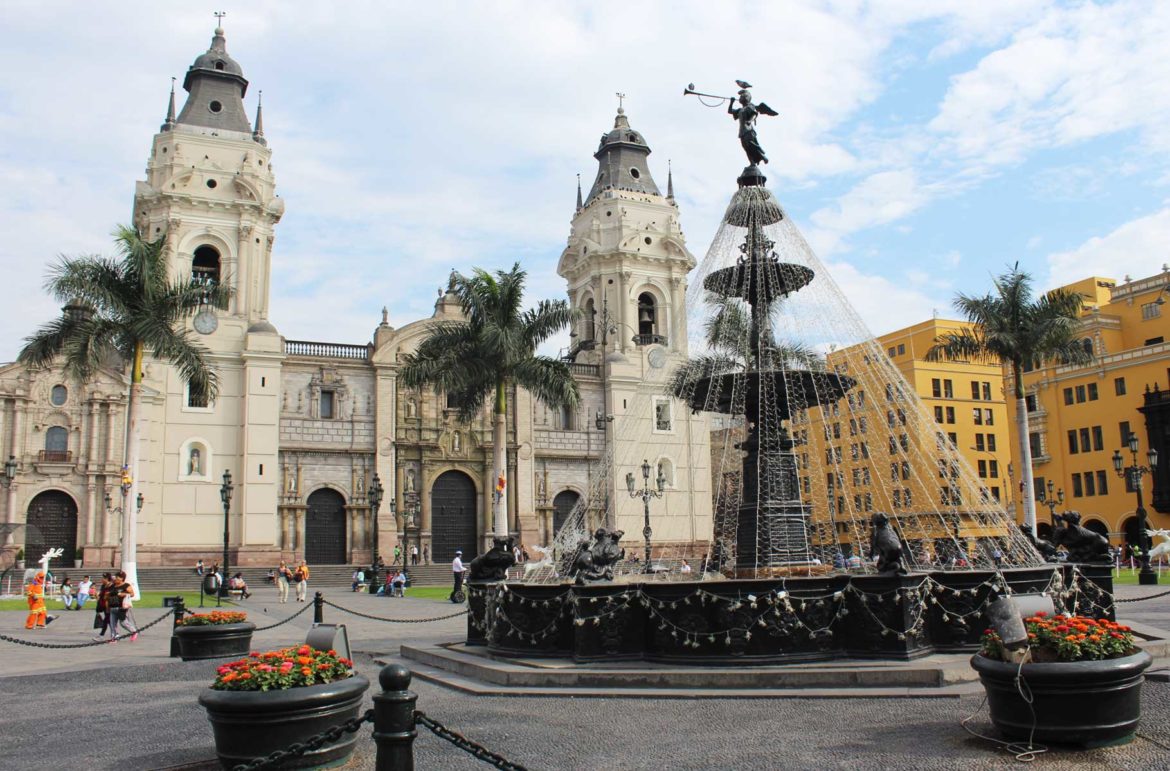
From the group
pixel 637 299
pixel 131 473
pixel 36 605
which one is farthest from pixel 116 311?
pixel 637 299

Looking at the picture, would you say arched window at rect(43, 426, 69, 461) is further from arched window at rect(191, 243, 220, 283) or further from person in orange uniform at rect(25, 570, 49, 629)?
person in orange uniform at rect(25, 570, 49, 629)

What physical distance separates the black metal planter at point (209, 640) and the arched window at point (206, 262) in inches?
1341

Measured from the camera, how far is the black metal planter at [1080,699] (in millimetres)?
7117

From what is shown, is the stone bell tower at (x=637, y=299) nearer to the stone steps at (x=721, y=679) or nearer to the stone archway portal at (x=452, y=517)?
the stone archway portal at (x=452, y=517)

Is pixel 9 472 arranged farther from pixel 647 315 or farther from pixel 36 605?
pixel 647 315

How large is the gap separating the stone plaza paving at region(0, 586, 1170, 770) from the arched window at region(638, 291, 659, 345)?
42953mm

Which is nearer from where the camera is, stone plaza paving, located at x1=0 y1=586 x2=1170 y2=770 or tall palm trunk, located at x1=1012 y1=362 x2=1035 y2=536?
stone plaza paving, located at x1=0 y1=586 x2=1170 y2=770

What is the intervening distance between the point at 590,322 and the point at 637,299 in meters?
3.45

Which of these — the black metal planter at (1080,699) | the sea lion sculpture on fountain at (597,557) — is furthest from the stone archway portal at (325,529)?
the black metal planter at (1080,699)

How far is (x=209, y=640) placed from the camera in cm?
1532

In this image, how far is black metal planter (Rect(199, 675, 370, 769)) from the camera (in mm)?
7266

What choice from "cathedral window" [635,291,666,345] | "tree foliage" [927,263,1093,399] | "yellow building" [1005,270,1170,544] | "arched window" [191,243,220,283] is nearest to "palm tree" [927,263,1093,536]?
"tree foliage" [927,263,1093,399]

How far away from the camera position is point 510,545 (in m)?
16.0

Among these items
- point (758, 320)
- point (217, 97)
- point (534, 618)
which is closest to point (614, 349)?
point (217, 97)
